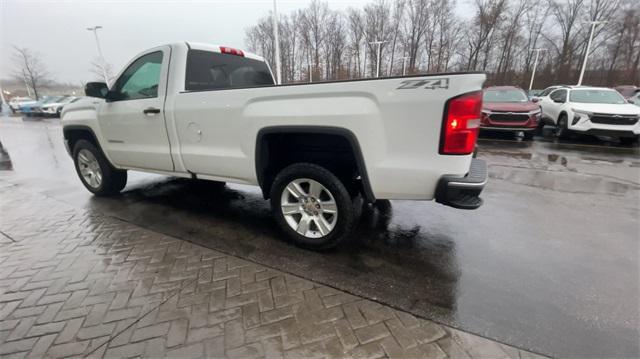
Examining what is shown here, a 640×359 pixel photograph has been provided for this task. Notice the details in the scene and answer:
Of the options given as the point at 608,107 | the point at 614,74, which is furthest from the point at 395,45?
the point at 608,107

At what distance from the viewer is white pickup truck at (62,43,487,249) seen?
230cm

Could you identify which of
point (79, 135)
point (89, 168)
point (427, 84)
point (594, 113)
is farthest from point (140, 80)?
point (594, 113)

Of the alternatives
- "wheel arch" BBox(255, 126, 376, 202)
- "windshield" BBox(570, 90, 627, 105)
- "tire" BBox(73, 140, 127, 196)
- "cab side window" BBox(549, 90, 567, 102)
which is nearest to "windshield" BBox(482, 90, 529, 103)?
"cab side window" BBox(549, 90, 567, 102)

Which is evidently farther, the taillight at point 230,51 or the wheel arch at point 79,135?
the wheel arch at point 79,135

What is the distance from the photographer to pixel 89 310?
7.43ft

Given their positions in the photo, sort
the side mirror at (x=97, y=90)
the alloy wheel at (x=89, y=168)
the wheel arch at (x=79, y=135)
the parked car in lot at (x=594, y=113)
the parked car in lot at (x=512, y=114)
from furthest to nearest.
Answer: the parked car in lot at (x=512, y=114), the parked car in lot at (x=594, y=113), the alloy wheel at (x=89, y=168), the wheel arch at (x=79, y=135), the side mirror at (x=97, y=90)

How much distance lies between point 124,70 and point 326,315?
3966 mm

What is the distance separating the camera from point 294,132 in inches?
109

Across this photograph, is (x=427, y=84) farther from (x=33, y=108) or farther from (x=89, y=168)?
(x=33, y=108)

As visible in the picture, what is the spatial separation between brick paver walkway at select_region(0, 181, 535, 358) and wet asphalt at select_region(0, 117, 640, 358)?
202 millimetres

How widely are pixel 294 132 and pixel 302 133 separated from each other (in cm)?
11

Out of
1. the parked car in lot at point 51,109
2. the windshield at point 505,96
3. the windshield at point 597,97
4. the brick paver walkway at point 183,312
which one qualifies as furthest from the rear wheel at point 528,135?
the parked car in lot at point 51,109

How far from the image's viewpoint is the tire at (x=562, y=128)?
385 inches

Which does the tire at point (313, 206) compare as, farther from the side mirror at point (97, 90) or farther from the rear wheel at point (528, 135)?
the rear wheel at point (528, 135)
